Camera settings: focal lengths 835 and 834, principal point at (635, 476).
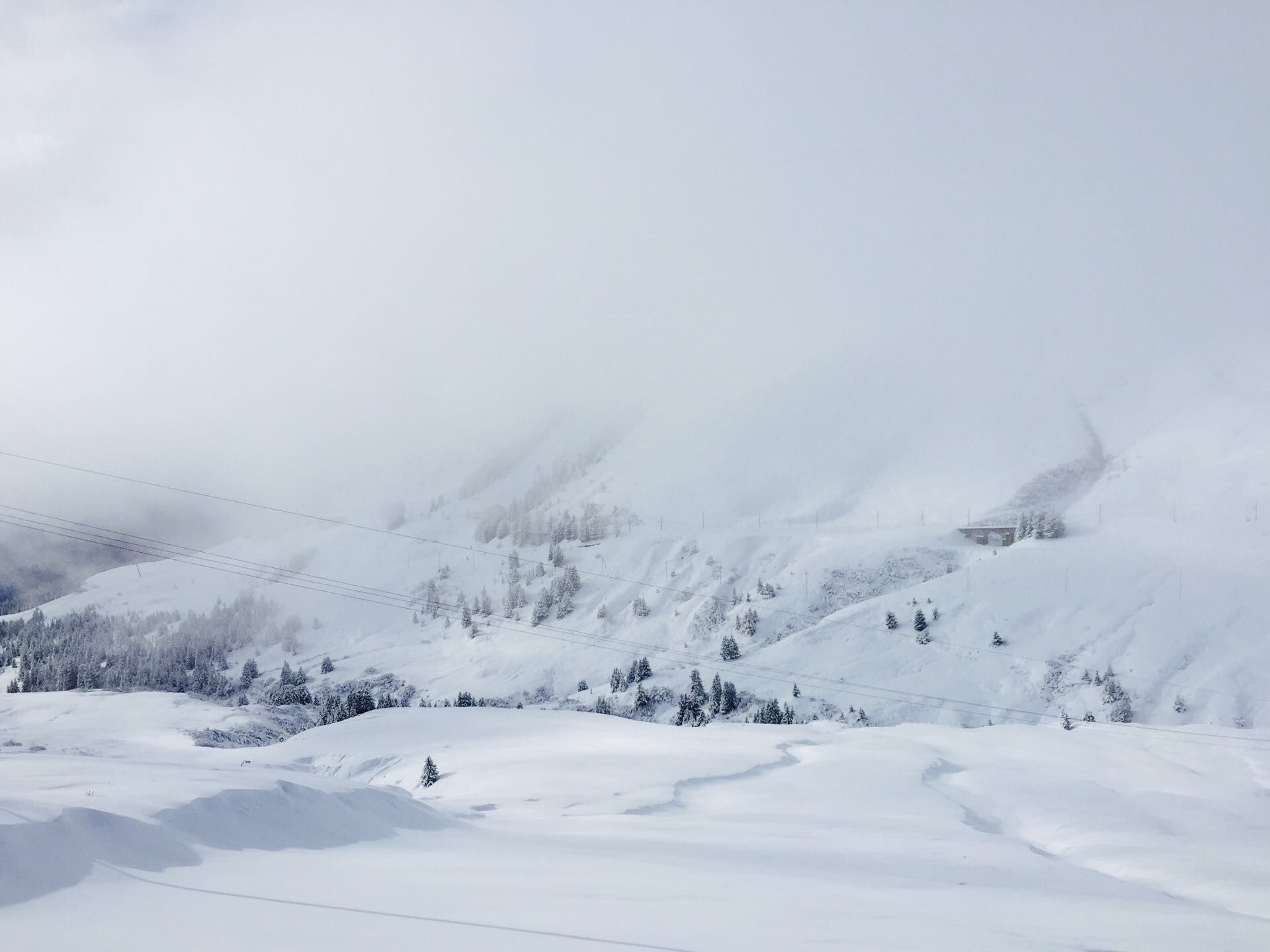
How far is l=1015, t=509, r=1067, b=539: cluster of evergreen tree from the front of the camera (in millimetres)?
119312

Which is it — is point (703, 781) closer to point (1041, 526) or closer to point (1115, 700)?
point (1115, 700)

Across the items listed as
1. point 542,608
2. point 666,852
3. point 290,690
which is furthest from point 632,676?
point 666,852

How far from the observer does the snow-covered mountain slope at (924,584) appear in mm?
85312

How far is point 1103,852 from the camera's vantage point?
22.1 m

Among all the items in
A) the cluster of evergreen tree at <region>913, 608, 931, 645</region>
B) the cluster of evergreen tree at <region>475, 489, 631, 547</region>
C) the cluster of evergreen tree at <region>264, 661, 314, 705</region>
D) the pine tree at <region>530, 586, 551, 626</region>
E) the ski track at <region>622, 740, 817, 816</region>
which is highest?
the cluster of evergreen tree at <region>475, 489, 631, 547</region>

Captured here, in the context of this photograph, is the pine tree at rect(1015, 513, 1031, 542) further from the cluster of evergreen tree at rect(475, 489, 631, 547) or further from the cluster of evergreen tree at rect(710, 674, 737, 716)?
the cluster of evergreen tree at rect(475, 489, 631, 547)

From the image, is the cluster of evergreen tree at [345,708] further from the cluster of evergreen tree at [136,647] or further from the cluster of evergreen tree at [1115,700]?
the cluster of evergreen tree at [1115,700]

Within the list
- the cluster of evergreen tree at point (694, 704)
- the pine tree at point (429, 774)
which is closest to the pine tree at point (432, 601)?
the cluster of evergreen tree at point (694, 704)

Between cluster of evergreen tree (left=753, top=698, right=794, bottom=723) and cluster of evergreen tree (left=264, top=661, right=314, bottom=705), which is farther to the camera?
cluster of evergreen tree (left=264, top=661, right=314, bottom=705)

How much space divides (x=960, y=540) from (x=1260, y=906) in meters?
122

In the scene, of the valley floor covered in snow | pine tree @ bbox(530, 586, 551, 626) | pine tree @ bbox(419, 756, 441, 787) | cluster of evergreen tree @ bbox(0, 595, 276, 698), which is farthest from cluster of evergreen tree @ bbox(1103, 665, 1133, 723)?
cluster of evergreen tree @ bbox(0, 595, 276, 698)

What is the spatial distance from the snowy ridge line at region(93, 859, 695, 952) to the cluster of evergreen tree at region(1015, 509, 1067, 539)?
123710 mm

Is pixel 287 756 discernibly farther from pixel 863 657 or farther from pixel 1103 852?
pixel 863 657

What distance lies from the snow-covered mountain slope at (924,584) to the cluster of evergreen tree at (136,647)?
26.5 ft
